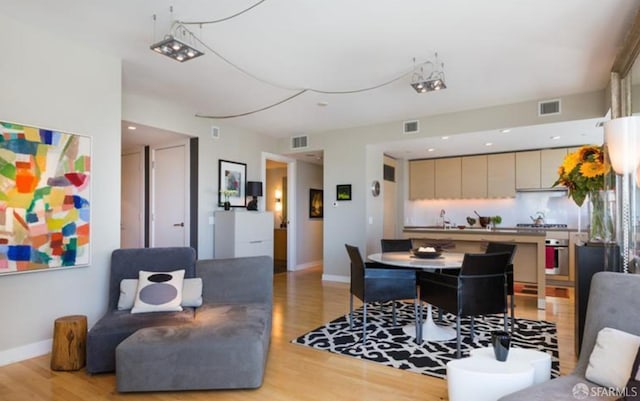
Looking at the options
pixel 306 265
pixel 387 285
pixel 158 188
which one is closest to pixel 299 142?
pixel 158 188

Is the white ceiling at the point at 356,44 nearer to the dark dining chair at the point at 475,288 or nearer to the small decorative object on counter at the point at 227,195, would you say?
the small decorative object on counter at the point at 227,195

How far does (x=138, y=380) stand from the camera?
2.31m

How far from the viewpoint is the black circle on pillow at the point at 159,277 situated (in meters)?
3.15

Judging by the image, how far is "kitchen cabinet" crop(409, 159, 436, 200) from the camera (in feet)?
24.9

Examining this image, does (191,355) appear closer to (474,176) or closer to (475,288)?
(475,288)

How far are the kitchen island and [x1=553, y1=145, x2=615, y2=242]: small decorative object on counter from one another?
6.78 feet

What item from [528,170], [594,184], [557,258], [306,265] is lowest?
[306,265]

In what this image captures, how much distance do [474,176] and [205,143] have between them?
5057mm

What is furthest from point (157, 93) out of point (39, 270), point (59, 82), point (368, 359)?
point (368, 359)

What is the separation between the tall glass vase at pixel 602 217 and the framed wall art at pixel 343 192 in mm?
3844

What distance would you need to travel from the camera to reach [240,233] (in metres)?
5.42

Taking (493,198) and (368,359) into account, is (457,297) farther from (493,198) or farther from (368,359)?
(493,198)

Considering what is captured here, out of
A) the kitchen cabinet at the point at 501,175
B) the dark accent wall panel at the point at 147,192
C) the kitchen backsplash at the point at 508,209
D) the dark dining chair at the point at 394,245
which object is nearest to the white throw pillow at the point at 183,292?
→ the dark dining chair at the point at 394,245

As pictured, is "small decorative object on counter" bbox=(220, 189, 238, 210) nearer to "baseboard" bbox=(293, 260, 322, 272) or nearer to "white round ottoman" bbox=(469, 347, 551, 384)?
"baseboard" bbox=(293, 260, 322, 272)
